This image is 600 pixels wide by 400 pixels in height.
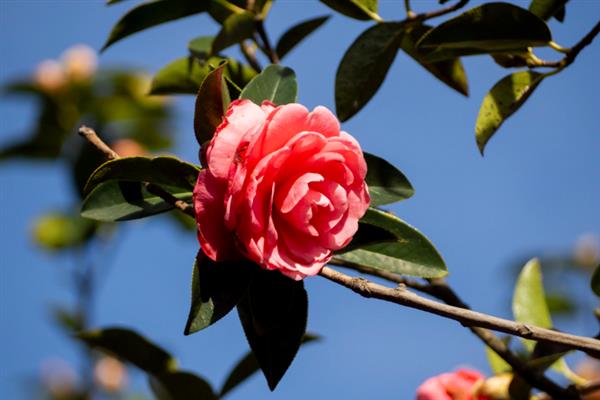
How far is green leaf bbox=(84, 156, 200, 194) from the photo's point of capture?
1.07 metres

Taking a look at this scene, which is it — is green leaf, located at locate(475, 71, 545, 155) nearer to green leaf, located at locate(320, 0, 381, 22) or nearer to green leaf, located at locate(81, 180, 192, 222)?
green leaf, located at locate(320, 0, 381, 22)

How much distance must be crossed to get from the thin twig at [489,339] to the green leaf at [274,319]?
8.7 inches

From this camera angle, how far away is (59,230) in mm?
3186

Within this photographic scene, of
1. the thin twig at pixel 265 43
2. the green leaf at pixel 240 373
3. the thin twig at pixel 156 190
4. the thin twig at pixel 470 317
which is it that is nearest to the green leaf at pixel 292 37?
the thin twig at pixel 265 43

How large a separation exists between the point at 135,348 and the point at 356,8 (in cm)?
76

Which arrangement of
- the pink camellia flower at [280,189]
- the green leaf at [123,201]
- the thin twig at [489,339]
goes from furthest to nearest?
the thin twig at [489,339] < the green leaf at [123,201] < the pink camellia flower at [280,189]

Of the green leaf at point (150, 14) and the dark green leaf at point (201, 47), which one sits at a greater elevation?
the green leaf at point (150, 14)

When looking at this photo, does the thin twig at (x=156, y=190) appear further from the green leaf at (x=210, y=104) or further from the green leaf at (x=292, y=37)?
the green leaf at (x=292, y=37)

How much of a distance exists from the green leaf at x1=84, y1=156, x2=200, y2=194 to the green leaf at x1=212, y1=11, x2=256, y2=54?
44cm

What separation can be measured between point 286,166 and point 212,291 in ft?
0.57

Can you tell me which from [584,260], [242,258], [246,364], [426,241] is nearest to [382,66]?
[426,241]

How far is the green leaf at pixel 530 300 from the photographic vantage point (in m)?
1.61

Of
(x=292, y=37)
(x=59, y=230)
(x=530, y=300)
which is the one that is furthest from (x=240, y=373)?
(x=59, y=230)

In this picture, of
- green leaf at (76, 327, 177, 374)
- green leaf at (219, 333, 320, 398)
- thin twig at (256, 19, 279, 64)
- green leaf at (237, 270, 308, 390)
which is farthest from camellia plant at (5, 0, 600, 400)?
green leaf at (76, 327, 177, 374)
